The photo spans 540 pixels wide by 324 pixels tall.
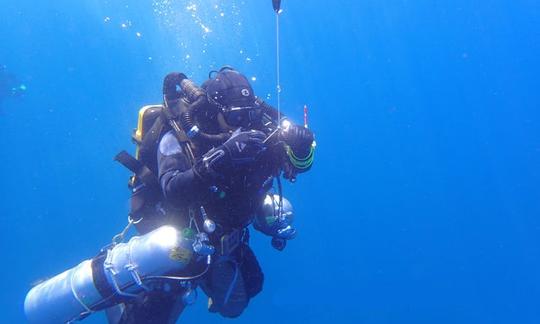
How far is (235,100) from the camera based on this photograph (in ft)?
13.0

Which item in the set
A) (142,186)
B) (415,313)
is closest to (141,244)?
(142,186)

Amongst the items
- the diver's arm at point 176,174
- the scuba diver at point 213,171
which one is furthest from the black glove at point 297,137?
the diver's arm at point 176,174

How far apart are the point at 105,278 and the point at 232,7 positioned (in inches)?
2051

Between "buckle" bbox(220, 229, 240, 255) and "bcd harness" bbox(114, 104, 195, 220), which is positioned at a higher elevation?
"bcd harness" bbox(114, 104, 195, 220)

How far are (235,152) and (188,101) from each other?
125 centimetres

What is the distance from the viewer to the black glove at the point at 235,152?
358 cm

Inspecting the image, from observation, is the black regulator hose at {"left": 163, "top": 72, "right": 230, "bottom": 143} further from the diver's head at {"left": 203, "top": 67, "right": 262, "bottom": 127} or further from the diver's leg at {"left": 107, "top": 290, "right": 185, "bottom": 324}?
the diver's leg at {"left": 107, "top": 290, "right": 185, "bottom": 324}

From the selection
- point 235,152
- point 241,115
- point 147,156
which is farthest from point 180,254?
point 241,115

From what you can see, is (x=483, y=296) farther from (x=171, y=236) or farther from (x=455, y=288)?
(x=171, y=236)

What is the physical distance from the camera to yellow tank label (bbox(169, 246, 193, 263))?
13.7 feet

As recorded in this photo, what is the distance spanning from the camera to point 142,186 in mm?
4938

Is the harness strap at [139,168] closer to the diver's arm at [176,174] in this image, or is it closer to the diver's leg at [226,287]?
the diver's arm at [176,174]

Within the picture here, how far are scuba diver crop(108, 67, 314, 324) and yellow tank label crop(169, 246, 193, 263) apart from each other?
0.63 ft

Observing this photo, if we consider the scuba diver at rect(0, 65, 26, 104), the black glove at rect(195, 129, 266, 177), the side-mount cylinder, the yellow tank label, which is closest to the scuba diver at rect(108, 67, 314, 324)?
the black glove at rect(195, 129, 266, 177)
